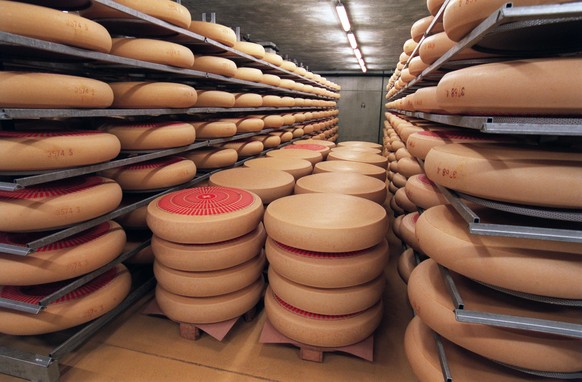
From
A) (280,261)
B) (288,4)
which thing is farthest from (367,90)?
(280,261)

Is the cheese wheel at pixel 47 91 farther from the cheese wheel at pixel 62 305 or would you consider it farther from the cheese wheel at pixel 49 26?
the cheese wheel at pixel 62 305

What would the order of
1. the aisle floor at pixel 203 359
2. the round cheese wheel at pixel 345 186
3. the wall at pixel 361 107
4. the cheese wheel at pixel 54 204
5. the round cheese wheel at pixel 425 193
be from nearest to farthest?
the cheese wheel at pixel 54 204, the aisle floor at pixel 203 359, the round cheese wheel at pixel 425 193, the round cheese wheel at pixel 345 186, the wall at pixel 361 107

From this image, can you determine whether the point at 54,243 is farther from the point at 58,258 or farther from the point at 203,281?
the point at 203,281

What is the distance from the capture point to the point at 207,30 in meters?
2.78

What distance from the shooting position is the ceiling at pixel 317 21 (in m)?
4.74

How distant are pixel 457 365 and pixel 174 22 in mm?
2557

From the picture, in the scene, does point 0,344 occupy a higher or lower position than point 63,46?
lower

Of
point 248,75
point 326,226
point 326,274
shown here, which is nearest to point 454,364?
point 326,274

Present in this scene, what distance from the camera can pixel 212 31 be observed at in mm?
2799

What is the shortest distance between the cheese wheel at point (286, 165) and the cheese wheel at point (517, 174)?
6.48ft

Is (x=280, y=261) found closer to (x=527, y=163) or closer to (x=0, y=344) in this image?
(x=527, y=163)

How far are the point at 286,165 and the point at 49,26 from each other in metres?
2.18

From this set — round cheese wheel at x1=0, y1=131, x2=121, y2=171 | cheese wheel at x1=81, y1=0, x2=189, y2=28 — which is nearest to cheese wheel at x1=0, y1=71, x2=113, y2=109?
round cheese wheel at x1=0, y1=131, x2=121, y2=171

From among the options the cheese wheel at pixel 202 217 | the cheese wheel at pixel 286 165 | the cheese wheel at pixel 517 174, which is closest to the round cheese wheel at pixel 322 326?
the cheese wheel at pixel 202 217
